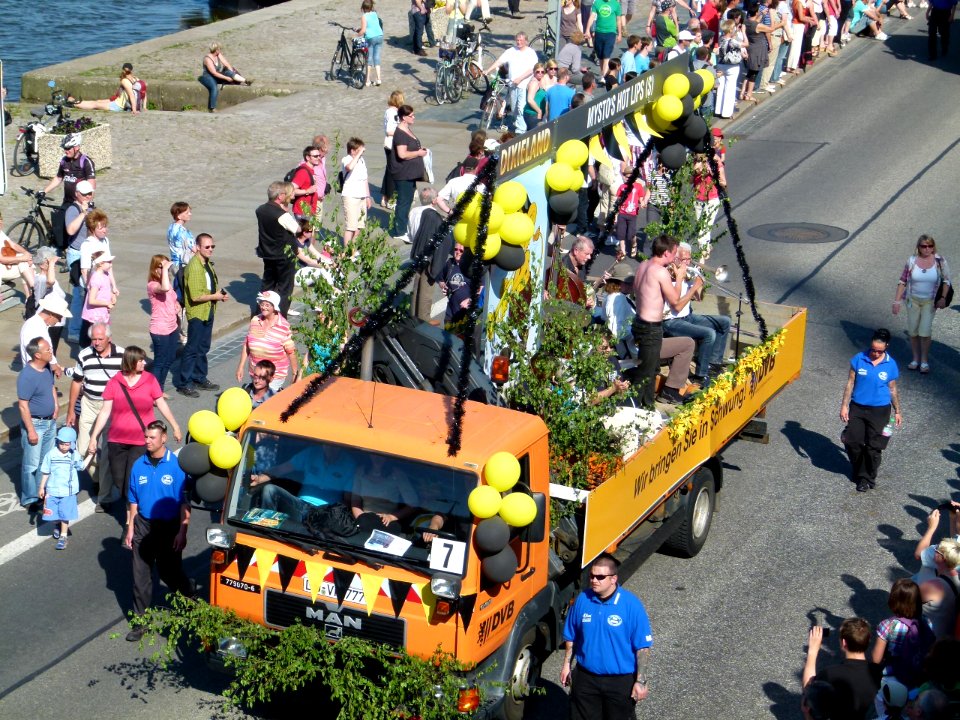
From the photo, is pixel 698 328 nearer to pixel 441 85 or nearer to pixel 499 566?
pixel 499 566

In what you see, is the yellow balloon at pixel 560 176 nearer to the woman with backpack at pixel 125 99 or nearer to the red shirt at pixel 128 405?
the red shirt at pixel 128 405

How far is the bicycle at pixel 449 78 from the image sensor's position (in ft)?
85.4

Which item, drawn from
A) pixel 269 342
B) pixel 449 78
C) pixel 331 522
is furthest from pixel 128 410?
pixel 449 78

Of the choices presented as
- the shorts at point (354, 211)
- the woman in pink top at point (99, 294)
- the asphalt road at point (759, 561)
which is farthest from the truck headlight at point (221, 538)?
the shorts at point (354, 211)

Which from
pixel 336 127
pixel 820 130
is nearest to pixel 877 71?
pixel 820 130

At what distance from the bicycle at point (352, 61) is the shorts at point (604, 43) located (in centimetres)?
479

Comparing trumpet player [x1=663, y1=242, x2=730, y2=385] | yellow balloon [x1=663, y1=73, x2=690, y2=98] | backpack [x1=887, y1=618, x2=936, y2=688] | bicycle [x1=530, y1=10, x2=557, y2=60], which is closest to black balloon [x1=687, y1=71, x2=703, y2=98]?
yellow balloon [x1=663, y1=73, x2=690, y2=98]

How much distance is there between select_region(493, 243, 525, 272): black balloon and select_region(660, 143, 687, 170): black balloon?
90.7 inches

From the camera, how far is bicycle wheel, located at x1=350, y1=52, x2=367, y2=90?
27.6 meters

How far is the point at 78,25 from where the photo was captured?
44406 millimetres

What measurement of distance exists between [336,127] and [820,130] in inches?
366

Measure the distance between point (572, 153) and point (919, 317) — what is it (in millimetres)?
6097

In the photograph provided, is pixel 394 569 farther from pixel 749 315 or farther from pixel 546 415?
pixel 749 315

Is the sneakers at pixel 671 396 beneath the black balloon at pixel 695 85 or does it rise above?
beneath
